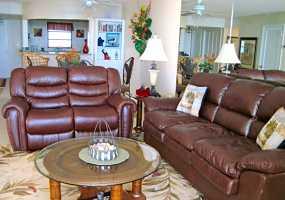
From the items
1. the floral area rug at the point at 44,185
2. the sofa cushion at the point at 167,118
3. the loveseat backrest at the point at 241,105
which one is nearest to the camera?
the floral area rug at the point at 44,185

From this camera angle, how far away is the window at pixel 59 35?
10906mm

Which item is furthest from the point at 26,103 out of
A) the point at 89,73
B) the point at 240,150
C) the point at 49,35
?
the point at 49,35

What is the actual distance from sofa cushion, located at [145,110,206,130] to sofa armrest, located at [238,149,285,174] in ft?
4.09

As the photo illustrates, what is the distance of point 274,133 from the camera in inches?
95.0

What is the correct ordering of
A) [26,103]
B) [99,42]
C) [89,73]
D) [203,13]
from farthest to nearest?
[99,42], [203,13], [89,73], [26,103]

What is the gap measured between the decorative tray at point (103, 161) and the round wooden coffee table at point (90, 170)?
3 centimetres

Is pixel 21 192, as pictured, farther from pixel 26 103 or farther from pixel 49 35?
pixel 49 35

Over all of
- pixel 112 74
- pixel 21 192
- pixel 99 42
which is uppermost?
pixel 99 42

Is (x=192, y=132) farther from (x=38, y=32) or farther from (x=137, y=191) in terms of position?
(x=38, y=32)

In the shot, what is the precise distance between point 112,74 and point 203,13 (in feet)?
→ 5.39

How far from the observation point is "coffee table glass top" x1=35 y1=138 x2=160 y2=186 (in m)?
2.03

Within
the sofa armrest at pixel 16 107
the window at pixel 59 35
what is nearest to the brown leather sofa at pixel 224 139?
the sofa armrest at pixel 16 107

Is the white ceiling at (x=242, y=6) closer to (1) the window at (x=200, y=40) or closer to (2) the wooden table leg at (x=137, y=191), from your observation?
(1) the window at (x=200, y=40)

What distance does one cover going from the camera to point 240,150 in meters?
2.47
